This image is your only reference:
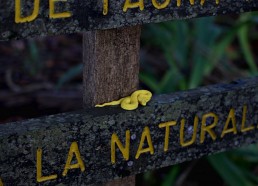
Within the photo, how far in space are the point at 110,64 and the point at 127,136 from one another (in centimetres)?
16

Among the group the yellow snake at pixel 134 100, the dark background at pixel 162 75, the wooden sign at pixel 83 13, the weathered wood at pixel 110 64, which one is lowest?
the dark background at pixel 162 75

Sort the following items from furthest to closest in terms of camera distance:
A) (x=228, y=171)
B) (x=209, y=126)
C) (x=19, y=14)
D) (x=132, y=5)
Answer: (x=228, y=171), (x=209, y=126), (x=132, y=5), (x=19, y=14)

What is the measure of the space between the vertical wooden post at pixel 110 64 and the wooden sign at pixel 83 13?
0.07 metres

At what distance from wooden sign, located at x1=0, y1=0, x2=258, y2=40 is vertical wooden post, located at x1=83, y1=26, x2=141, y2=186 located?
0.07 meters

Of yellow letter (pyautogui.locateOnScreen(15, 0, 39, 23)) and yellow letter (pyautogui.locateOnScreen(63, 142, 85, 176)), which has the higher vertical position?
yellow letter (pyautogui.locateOnScreen(15, 0, 39, 23))

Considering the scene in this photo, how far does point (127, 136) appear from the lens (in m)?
1.29

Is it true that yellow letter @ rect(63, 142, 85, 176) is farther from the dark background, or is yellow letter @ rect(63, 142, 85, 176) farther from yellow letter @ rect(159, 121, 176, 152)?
the dark background

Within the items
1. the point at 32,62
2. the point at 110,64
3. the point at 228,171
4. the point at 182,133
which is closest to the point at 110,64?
the point at 110,64

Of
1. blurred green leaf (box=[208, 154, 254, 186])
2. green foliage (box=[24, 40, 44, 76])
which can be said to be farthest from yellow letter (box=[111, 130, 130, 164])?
green foliage (box=[24, 40, 44, 76])

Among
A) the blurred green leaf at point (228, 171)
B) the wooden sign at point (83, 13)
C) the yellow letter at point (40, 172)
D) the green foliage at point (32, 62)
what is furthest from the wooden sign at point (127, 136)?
the green foliage at point (32, 62)

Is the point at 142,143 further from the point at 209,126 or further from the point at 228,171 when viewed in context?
the point at 228,171

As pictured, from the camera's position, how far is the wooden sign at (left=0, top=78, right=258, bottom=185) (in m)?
1.19

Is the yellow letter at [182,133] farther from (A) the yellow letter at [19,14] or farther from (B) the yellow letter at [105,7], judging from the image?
(A) the yellow letter at [19,14]

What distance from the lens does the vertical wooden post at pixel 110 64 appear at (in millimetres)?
1244
